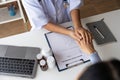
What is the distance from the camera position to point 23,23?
2.56m

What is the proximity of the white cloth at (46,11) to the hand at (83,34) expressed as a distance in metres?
0.25

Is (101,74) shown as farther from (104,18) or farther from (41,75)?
(104,18)

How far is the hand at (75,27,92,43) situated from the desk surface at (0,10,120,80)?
8 centimetres

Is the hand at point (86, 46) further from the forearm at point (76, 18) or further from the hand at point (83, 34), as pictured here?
the forearm at point (76, 18)

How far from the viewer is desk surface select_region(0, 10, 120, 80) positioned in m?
1.16

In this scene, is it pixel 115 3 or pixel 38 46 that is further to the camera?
pixel 115 3

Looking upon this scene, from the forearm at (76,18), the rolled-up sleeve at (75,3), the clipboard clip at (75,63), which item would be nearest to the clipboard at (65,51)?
the clipboard clip at (75,63)

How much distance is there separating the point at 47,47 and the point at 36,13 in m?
0.25

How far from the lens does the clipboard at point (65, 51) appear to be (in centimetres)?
121

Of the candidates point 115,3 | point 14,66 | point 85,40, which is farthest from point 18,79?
point 115,3

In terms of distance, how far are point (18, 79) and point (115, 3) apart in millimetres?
2013

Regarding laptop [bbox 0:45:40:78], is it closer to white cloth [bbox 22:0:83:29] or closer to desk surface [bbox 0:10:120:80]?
desk surface [bbox 0:10:120:80]

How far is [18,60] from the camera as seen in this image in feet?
3.99

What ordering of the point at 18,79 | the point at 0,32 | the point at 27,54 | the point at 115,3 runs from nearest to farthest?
the point at 18,79, the point at 27,54, the point at 0,32, the point at 115,3
